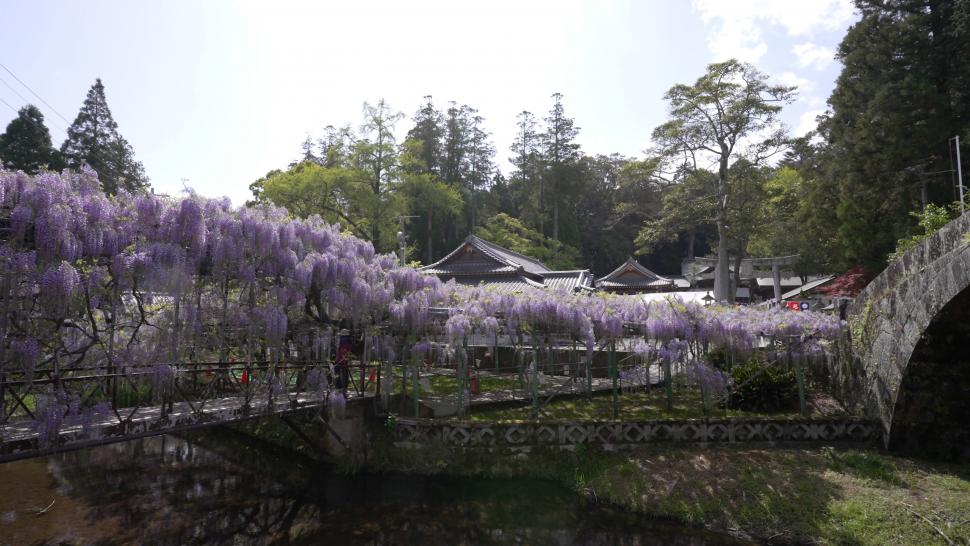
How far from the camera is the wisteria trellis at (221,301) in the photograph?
6156 millimetres

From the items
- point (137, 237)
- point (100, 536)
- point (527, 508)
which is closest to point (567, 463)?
point (527, 508)

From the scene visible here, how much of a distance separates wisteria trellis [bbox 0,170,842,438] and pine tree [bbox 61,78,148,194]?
1958 centimetres

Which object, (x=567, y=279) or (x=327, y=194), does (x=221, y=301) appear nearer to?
(x=327, y=194)

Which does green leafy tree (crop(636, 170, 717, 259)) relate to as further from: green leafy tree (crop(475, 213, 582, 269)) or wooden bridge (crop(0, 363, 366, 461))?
wooden bridge (crop(0, 363, 366, 461))

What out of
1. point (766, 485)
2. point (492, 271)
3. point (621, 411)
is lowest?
point (766, 485)

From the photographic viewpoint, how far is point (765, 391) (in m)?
→ 10.4

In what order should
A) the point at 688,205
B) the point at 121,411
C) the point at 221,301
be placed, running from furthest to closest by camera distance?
the point at 688,205, the point at 221,301, the point at 121,411

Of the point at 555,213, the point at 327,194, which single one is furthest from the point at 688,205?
the point at 555,213

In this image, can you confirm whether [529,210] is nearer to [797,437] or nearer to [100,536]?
[797,437]

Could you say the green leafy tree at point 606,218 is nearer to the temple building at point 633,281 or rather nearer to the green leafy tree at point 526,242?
the green leafy tree at point 526,242

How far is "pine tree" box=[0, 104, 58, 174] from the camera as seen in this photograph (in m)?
23.2

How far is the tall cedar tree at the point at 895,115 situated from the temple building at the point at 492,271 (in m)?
9.58

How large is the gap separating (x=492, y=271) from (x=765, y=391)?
12.4 metres

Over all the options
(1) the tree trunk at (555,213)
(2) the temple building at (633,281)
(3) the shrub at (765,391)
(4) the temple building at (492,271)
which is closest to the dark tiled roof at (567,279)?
(4) the temple building at (492,271)
